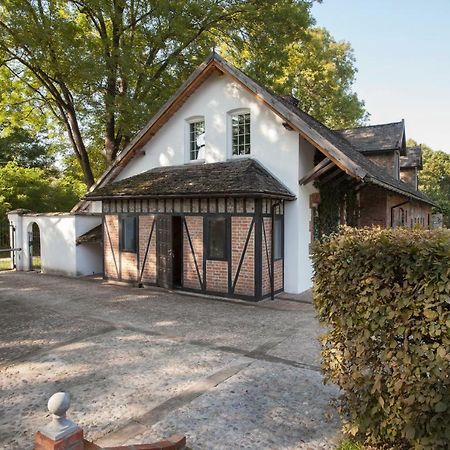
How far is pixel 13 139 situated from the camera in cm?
3067

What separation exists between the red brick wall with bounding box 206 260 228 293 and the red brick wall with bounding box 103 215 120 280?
11.9ft

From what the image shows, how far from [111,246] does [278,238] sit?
18.5ft

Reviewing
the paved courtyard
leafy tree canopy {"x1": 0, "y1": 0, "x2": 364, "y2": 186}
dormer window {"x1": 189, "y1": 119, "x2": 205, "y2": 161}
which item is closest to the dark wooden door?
the paved courtyard

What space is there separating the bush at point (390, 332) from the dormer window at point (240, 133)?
27.0ft

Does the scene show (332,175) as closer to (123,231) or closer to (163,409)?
(123,231)

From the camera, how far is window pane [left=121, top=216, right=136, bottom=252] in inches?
476

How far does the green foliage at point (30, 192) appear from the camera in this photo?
19594 millimetres

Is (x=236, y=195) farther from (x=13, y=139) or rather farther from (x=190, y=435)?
(x=13, y=139)

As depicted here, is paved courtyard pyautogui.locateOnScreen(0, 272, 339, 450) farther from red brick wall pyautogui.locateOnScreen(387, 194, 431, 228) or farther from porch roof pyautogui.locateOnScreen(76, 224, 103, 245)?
red brick wall pyautogui.locateOnScreen(387, 194, 431, 228)

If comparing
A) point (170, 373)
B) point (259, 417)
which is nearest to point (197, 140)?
point (170, 373)

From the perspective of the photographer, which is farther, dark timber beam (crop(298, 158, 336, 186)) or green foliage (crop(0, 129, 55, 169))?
green foliage (crop(0, 129, 55, 169))

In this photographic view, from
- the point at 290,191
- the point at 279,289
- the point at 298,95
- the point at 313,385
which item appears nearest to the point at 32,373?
the point at 313,385

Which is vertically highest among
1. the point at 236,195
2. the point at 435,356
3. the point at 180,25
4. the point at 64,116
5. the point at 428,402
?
the point at 180,25

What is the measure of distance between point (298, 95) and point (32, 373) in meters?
26.4
